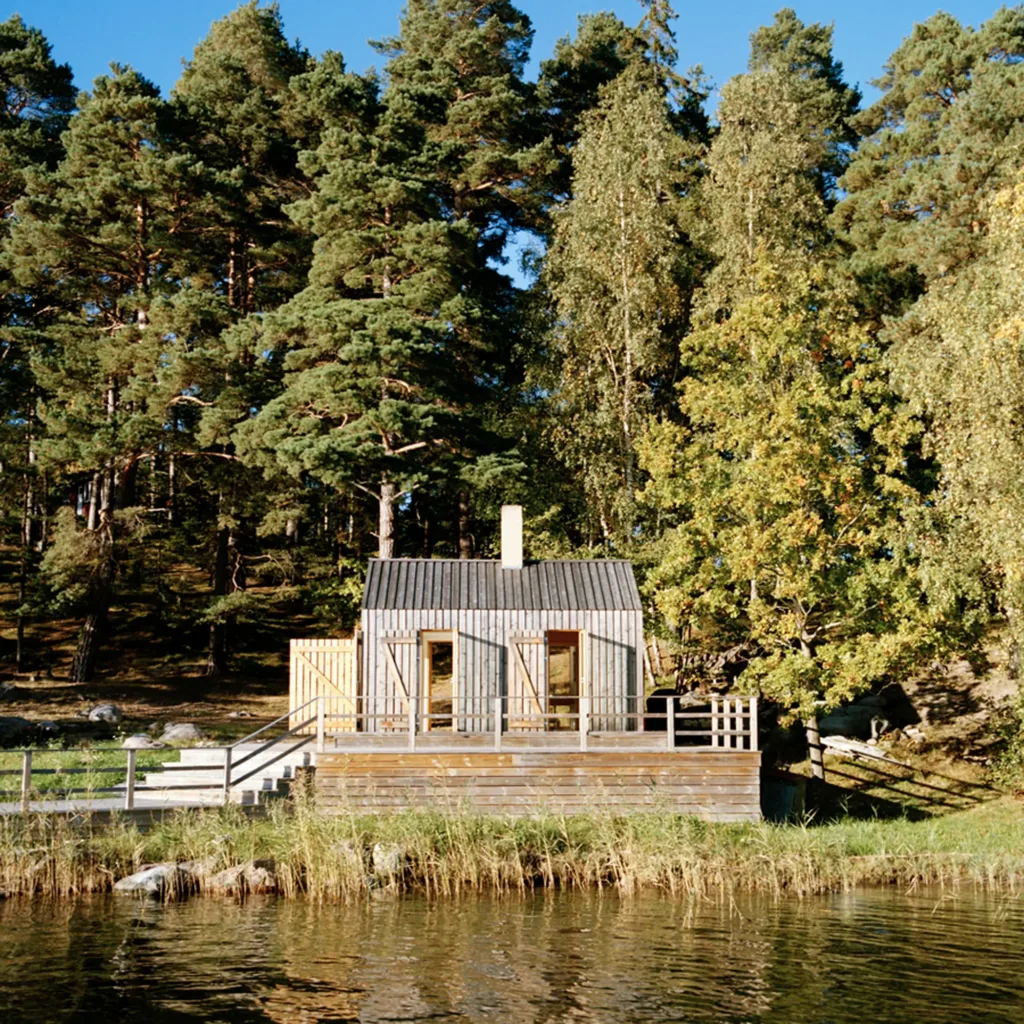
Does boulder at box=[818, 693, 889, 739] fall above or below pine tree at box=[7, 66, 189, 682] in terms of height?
below

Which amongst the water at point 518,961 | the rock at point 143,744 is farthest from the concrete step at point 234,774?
the water at point 518,961

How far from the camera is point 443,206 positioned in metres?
39.0

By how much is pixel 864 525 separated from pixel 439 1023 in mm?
16655

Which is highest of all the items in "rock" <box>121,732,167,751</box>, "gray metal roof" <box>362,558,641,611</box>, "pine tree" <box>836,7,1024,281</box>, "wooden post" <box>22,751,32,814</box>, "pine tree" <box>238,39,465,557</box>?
"pine tree" <box>836,7,1024,281</box>

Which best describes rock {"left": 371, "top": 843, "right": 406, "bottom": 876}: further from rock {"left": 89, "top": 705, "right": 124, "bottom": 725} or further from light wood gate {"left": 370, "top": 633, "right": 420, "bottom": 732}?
rock {"left": 89, "top": 705, "right": 124, "bottom": 725}

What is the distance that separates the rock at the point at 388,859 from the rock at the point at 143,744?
1072cm

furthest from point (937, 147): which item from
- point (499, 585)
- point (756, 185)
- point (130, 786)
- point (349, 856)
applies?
point (130, 786)

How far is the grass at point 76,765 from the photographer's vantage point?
19.2 meters

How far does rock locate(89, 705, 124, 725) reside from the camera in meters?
28.4

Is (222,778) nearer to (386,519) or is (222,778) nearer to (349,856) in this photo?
(349,856)

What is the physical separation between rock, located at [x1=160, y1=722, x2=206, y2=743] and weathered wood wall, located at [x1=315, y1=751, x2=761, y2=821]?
928 cm

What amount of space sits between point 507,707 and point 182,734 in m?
9.50

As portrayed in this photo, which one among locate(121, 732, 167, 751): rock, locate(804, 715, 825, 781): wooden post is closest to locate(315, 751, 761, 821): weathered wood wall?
locate(804, 715, 825, 781): wooden post

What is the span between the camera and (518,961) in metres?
11.4
